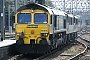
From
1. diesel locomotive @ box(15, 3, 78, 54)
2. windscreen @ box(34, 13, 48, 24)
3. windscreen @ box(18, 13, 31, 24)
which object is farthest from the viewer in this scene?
windscreen @ box(18, 13, 31, 24)

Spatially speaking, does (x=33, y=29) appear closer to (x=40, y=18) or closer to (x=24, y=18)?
(x=40, y=18)

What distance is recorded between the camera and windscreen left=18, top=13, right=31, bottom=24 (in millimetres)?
15227

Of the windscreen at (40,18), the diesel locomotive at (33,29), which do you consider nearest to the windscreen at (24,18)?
the diesel locomotive at (33,29)

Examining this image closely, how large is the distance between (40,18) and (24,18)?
934 millimetres

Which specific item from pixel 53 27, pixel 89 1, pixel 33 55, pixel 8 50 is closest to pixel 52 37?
pixel 53 27

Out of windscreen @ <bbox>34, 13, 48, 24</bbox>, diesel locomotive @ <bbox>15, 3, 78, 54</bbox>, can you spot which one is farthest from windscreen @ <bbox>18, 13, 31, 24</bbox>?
windscreen @ <bbox>34, 13, 48, 24</bbox>

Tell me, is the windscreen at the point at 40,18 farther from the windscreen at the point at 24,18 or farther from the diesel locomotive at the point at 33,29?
the windscreen at the point at 24,18

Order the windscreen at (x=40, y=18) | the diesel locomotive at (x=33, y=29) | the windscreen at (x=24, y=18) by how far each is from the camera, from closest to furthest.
→ the diesel locomotive at (x=33, y=29), the windscreen at (x=40, y=18), the windscreen at (x=24, y=18)

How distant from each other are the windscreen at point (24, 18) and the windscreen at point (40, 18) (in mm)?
404

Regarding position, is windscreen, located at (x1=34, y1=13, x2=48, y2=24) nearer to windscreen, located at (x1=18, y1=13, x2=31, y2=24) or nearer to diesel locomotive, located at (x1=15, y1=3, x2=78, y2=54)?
diesel locomotive, located at (x1=15, y1=3, x2=78, y2=54)

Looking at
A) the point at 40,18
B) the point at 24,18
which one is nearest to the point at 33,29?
the point at 40,18

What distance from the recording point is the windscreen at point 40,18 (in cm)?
1509

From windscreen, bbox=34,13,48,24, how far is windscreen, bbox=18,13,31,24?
40cm

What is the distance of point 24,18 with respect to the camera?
1536 centimetres
